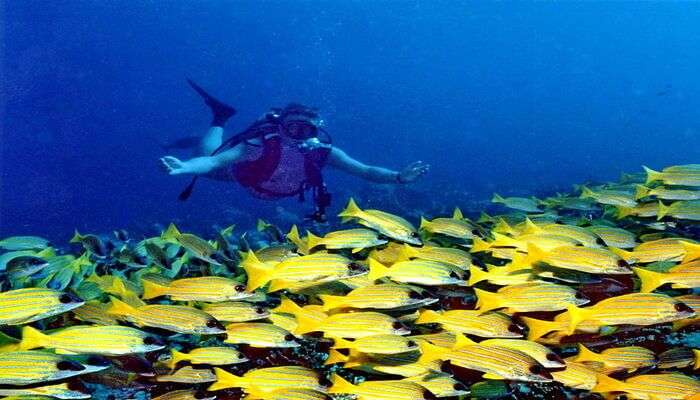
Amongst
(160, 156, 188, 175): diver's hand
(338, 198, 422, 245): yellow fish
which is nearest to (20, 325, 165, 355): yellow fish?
(338, 198, 422, 245): yellow fish

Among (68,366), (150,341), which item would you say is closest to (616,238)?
(150,341)

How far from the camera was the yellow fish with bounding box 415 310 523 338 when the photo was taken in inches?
129

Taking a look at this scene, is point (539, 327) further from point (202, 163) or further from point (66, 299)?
point (202, 163)

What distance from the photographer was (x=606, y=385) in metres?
3.00

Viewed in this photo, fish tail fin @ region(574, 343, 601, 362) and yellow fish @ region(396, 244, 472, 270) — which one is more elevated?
yellow fish @ region(396, 244, 472, 270)

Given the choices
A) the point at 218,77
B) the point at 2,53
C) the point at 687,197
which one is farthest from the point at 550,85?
the point at 687,197

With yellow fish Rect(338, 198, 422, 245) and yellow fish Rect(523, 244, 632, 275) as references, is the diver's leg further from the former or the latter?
yellow fish Rect(523, 244, 632, 275)

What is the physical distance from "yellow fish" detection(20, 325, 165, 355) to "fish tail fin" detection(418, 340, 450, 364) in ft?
5.20

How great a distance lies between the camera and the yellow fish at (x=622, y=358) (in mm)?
3205

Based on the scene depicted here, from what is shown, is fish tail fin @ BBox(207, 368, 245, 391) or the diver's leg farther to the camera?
the diver's leg

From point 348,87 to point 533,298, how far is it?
178 meters

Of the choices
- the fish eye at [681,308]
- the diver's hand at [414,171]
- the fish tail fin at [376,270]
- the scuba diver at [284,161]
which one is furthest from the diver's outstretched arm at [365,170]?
the fish eye at [681,308]

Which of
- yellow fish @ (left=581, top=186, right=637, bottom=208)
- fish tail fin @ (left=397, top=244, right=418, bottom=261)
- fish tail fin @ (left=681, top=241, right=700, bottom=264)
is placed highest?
yellow fish @ (left=581, top=186, right=637, bottom=208)

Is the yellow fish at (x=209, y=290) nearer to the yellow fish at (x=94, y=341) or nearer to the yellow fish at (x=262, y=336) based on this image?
the yellow fish at (x=262, y=336)
